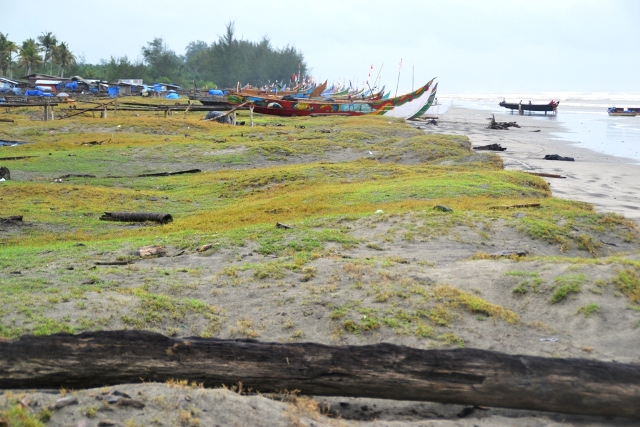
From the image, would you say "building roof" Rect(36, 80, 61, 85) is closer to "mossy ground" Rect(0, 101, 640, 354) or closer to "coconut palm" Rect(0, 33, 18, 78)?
"coconut palm" Rect(0, 33, 18, 78)

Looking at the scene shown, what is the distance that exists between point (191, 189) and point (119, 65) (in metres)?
96.4

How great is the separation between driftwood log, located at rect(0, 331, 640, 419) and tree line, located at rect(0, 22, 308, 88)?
10216 centimetres

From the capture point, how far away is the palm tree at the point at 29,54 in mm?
95938

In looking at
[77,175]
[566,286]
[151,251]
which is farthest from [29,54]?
[566,286]

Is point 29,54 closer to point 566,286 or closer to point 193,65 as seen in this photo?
point 193,65

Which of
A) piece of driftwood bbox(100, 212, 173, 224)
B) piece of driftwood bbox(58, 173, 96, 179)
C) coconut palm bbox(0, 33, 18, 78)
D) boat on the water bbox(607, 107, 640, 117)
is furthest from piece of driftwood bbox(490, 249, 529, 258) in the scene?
coconut palm bbox(0, 33, 18, 78)

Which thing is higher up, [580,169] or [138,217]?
[580,169]

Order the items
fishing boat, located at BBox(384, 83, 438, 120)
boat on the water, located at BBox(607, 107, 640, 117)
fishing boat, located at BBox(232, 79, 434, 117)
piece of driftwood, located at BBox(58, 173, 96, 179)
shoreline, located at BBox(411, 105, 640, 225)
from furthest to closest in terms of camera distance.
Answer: boat on the water, located at BBox(607, 107, 640, 117), fishing boat, located at BBox(384, 83, 438, 120), fishing boat, located at BBox(232, 79, 434, 117), piece of driftwood, located at BBox(58, 173, 96, 179), shoreline, located at BBox(411, 105, 640, 225)

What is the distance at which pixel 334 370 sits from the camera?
193 inches

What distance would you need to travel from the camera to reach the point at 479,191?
15297 millimetres

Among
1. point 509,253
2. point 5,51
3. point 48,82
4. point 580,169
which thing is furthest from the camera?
point 5,51

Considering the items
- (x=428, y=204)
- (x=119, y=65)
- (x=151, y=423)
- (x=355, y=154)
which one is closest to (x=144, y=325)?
(x=151, y=423)

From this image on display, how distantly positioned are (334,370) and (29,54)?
101931 millimetres

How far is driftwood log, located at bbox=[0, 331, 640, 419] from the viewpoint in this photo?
15.6 feet
